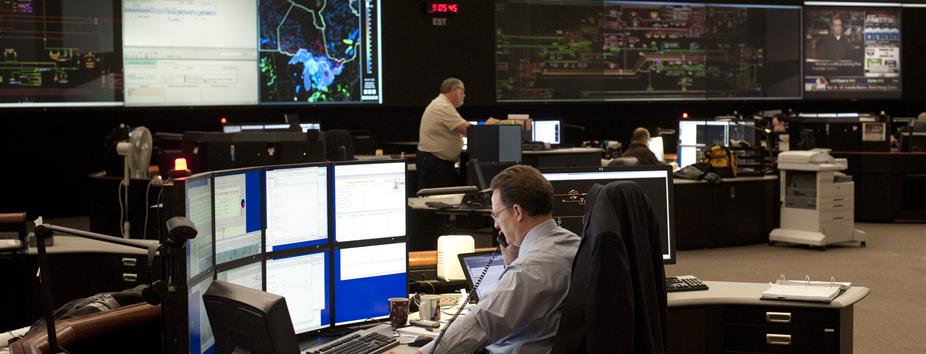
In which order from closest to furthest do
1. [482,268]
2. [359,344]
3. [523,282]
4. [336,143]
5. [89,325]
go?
[89,325] → [523,282] → [359,344] → [482,268] → [336,143]

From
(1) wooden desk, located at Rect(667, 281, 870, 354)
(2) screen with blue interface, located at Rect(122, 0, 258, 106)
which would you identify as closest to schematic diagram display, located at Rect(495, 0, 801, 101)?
(2) screen with blue interface, located at Rect(122, 0, 258, 106)

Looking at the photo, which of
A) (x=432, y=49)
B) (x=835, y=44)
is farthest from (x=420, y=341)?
(x=835, y=44)

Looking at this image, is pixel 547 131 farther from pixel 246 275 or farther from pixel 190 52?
pixel 246 275

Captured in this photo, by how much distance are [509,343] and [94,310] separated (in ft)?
3.73

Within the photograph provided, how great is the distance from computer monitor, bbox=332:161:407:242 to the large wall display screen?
11266 millimetres

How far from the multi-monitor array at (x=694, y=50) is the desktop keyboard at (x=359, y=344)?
9007 millimetres

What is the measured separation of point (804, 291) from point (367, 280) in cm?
166

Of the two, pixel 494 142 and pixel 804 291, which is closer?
pixel 804 291

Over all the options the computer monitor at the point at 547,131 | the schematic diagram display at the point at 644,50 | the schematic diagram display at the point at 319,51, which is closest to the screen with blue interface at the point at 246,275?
the schematic diagram display at the point at 319,51

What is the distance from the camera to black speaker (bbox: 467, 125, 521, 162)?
784cm

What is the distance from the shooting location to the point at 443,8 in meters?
11.8

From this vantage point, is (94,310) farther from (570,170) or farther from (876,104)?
(876,104)

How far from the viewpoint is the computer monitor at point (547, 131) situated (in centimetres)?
Answer: 1150

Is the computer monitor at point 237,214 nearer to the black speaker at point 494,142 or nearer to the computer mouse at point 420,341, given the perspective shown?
the computer mouse at point 420,341
